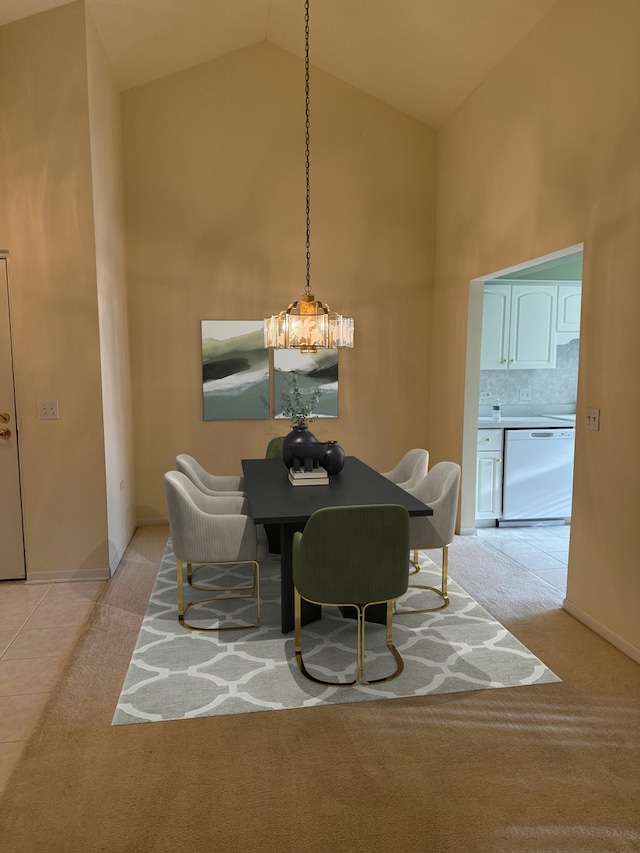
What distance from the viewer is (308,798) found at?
203cm

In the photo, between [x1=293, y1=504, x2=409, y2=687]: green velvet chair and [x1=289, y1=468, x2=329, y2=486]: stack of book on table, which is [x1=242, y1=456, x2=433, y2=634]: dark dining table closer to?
[x1=289, y1=468, x2=329, y2=486]: stack of book on table

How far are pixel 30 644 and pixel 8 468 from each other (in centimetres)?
126

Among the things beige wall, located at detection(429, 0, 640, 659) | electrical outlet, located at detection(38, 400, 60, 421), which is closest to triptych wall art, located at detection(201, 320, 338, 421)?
electrical outlet, located at detection(38, 400, 60, 421)

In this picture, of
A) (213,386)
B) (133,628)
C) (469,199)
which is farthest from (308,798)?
(469,199)

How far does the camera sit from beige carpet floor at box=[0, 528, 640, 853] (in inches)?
73.8

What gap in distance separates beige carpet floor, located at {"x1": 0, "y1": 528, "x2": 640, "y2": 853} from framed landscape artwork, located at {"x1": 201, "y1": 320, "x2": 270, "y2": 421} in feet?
9.14

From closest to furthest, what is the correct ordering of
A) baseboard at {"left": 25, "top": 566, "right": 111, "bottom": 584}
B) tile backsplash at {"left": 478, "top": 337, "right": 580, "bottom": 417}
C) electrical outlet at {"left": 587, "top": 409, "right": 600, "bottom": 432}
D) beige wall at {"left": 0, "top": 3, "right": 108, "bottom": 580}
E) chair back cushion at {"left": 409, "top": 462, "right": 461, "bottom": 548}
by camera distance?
electrical outlet at {"left": 587, "top": 409, "right": 600, "bottom": 432} → chair back cushion at {"left": 409, "top": 462, "right": 461, "bottom": 548} → beige wall at {"left": 0, "top": 3, "right": 108, "bottom": 580} → baseboard at {"left": 25, "top": 566, "right": 111, "bottom": 584} → tile backsplash at {"left": 478, "top": 337, "right": 580, "bottom": 417}

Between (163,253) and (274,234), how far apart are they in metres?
0.95

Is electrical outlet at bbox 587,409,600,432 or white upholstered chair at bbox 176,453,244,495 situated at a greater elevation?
electrical outlet at bbox 587,409,600,432

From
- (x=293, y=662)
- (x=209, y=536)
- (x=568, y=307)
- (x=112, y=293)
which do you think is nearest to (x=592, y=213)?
(x=568, y=307)

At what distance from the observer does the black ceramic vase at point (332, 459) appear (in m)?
3.71

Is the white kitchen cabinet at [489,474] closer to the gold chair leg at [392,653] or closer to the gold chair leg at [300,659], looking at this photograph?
the gold chair leg at [392,653]

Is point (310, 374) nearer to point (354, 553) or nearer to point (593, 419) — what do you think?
point (593, 419)

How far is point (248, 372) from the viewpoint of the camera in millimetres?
5309
